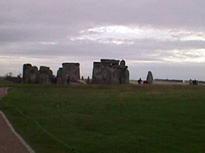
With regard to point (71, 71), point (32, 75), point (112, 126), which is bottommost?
point (112, 126)

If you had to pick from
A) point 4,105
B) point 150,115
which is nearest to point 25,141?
point 150,115

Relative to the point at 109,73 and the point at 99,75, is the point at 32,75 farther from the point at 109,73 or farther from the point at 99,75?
the point at 109,73

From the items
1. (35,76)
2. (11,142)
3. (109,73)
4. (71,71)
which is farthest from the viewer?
(71,71)

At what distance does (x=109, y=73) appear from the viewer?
47.1m

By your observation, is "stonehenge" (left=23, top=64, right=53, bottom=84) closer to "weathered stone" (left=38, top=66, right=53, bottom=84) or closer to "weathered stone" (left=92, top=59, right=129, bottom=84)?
"weathered stone" (left=38, top=66, right=53, bottom=84)

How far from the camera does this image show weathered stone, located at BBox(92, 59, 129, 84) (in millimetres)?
47188

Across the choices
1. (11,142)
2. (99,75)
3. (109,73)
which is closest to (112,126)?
(11,142)

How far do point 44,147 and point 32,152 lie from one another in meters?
0.85

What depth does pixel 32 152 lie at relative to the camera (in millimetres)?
10719

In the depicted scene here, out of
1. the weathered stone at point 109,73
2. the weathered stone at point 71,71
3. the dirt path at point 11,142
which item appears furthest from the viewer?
the weathered stone at point 71,71

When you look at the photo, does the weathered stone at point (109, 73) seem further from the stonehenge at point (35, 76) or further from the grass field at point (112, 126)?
the grass field at point (112, 126)

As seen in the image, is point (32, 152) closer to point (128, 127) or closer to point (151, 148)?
point (151, 148)

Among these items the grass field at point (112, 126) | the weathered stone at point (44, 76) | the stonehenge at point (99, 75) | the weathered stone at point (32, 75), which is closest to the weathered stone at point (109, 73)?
the stonehenge at point (99, 75)

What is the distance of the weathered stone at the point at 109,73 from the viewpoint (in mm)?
47188
